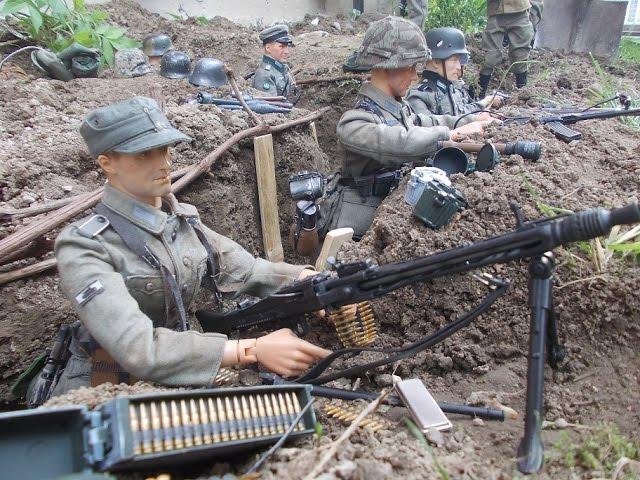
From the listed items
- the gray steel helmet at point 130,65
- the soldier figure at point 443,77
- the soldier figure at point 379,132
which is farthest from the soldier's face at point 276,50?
the soldier figure at point 379,132

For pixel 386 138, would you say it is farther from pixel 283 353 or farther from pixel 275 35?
pixel 275 35

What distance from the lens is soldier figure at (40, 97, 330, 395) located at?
263 centimetres

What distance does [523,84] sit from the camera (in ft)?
33.6

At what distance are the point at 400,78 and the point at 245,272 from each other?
90.6 inches

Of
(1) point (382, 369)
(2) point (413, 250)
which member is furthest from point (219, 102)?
(1) point (382, 369)

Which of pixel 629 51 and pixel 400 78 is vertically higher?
pixel 400 78

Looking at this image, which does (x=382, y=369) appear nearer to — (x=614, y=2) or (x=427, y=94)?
(x=427, y=94)

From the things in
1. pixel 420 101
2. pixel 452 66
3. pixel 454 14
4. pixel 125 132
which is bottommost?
pixel 420 101

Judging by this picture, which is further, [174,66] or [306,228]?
[174,66]

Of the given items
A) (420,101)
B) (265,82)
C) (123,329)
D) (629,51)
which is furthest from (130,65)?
(629,51)

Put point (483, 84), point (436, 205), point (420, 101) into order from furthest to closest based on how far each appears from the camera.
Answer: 1. point (483, 84)
2. point (420, 101)
3. point (436, 205)

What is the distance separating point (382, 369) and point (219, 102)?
15.6ft

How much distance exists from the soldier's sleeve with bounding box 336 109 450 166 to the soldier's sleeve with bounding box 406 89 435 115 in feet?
5.96

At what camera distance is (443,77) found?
6977mm
